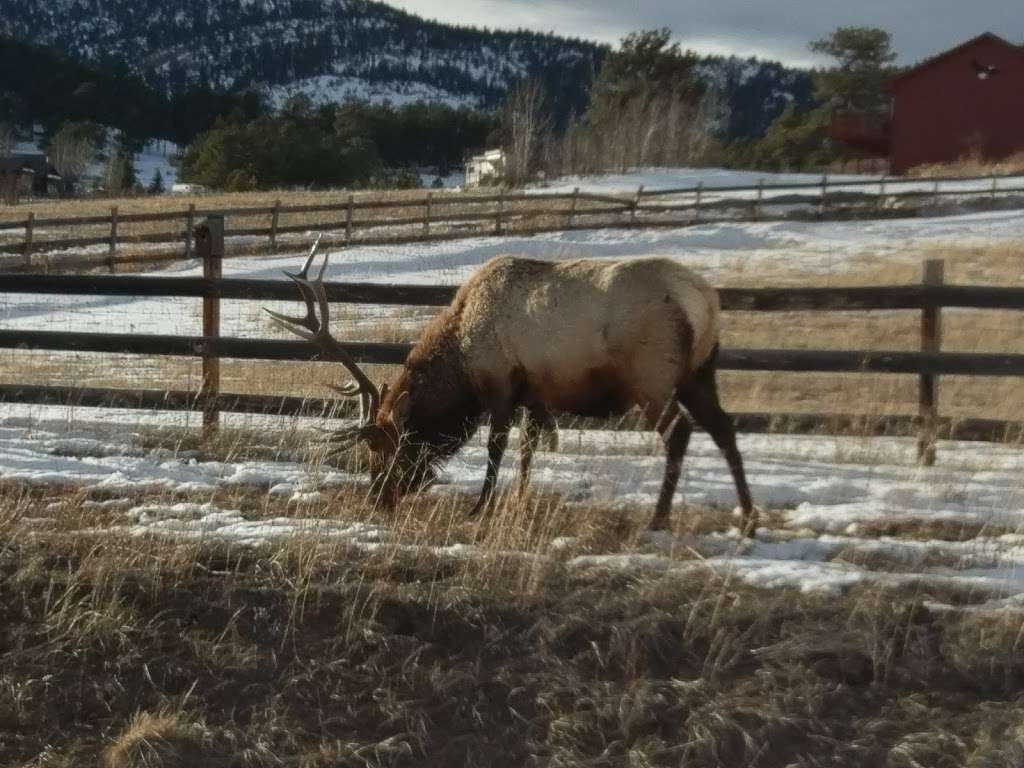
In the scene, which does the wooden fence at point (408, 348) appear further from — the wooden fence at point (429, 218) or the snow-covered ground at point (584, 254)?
the wooden fence at point (429, 218)

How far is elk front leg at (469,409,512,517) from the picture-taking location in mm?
7316

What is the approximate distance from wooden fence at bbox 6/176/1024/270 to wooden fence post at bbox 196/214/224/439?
17.5 metres

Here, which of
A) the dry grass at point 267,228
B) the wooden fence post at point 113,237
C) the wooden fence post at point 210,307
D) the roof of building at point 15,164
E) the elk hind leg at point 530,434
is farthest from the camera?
the roof of building at point 15,164

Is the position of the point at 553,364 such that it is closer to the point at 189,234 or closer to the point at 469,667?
the point at 469,667

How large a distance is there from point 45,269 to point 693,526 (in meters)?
22.6

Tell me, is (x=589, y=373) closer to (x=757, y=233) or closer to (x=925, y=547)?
(x=925, y=547)

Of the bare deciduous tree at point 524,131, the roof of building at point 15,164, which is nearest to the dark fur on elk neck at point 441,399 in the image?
the bare deciduous tree at point 524,131

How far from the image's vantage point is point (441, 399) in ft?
26.0

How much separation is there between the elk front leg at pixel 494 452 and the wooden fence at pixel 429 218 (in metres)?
20.5

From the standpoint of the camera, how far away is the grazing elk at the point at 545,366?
704 centimetres

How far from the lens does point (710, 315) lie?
7.12 m

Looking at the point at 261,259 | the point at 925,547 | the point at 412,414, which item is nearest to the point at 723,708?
the point at 925,547

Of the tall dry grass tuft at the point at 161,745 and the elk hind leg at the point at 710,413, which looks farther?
the elk hind leg at the point at 710,413

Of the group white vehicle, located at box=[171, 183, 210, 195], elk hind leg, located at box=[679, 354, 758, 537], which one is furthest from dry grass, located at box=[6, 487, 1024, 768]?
white vehicle, located at box=[171, 183, 210, 195]
